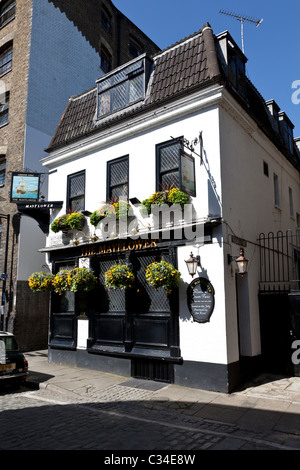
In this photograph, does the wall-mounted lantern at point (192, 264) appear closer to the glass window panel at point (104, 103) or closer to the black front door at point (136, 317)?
the black front door at point (136, 317)

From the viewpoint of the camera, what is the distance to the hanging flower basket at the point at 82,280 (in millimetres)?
10914

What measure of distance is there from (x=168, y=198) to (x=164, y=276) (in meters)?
2.06

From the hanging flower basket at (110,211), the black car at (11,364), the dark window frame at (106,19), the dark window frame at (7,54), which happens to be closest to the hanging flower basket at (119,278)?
the hanging flower basket at (110,211)

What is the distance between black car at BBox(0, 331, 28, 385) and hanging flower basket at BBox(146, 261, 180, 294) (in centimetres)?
407

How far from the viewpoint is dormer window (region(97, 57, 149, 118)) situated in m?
11.6

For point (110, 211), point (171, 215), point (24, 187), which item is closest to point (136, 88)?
point (110, 211)

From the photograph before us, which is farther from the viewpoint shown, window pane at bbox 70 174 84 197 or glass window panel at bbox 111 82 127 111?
window pane at bbox 70 174 84 197

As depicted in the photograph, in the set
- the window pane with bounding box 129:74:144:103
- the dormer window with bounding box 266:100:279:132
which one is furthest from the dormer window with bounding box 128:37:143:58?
the window pane with bounding box 129:74:144:103

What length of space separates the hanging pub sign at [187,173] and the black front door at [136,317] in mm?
1878

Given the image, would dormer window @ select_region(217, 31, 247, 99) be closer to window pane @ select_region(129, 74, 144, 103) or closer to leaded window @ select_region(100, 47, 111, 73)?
window pane @ select_region(129, 74, 144, 103)

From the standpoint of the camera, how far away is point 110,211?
1096cm

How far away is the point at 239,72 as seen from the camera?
11.5 m
